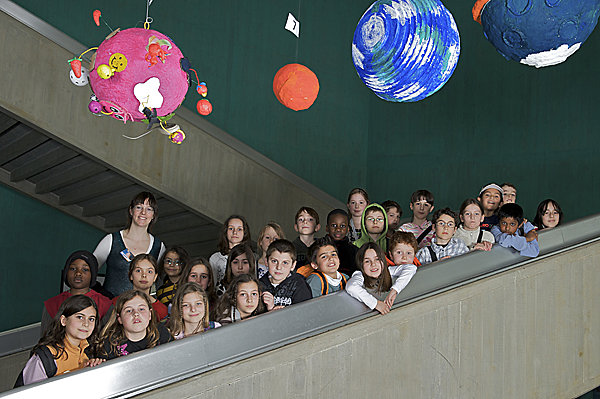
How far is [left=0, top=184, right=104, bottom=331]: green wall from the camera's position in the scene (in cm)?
700

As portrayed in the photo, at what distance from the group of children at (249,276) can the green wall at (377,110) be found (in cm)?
284

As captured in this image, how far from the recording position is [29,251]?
718 centimetres

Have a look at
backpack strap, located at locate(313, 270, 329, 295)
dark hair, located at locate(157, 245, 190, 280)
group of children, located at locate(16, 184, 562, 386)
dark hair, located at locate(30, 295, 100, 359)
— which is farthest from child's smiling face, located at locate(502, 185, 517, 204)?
dark hair, located at locate(30, 295, 100, 359)

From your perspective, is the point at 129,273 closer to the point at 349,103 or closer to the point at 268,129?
the point at 268,129

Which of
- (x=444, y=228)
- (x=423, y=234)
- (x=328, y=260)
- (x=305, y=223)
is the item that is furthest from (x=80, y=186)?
(x=444, y=228)

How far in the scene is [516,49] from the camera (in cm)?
311

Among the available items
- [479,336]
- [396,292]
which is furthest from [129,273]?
[479,336]

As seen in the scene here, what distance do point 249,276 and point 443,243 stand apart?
5.22 feet

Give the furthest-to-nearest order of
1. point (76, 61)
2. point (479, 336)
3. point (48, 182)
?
point (48, 182) → point (479, 336) → point (76, 61)

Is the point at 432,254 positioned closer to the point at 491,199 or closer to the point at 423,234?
the point at 423,234

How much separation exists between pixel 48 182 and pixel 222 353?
4.41 metres

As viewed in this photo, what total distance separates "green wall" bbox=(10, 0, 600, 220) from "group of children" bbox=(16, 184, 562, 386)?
2838 millimetres

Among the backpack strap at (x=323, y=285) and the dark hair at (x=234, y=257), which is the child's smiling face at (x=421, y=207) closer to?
the backpack strap at (x=323, y=285)

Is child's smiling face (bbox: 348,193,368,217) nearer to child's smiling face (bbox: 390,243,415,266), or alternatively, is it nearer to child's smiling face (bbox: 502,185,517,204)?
child's smiling face (bbox: 390,243,415,266)
